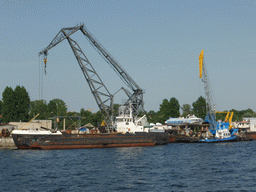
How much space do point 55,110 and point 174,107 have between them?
69.0 meters

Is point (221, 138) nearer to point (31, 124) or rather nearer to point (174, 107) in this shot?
point (174, 107)

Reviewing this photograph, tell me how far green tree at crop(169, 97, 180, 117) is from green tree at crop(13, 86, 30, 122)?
240ft

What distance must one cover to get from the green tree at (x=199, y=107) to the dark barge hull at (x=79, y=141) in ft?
280

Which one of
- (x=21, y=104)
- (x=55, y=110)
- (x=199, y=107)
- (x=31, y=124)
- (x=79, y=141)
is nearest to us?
(x=79, y=141)

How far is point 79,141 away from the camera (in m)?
70.6

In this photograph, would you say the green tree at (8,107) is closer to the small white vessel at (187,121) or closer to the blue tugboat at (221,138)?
the small white vessel at (187,121)

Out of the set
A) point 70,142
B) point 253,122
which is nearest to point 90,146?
point 70,142

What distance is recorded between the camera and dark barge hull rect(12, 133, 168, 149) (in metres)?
68.8

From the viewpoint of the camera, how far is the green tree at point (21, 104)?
114m

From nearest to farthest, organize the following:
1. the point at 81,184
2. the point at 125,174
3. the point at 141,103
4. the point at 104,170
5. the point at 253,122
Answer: the point at 81,184 → the point at 125,174 → the point at 104,170 → the point at 141,103 → the point at 253,122

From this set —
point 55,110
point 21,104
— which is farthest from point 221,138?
point 55,110

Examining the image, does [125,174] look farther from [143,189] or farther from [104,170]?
[143,189]

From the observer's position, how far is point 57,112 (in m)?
165

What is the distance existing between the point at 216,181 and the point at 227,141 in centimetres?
7040
